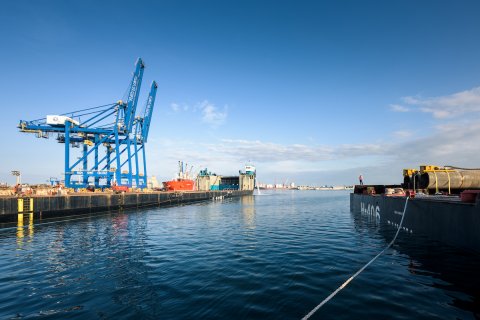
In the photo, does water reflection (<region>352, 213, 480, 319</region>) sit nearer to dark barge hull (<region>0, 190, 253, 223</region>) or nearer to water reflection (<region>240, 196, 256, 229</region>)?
water reflection (<region>240, 196, 256, 229</region>)

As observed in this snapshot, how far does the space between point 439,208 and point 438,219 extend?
0.92 m

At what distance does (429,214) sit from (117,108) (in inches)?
2801

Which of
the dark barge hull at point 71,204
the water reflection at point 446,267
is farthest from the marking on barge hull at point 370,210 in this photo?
the dark barge hull at point 71,204

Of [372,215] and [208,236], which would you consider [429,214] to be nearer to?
[372,215]

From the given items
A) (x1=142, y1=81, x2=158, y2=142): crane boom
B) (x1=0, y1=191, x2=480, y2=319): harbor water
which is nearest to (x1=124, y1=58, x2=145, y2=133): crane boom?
(x1=142, y1=81, x2=158, y2=142): crane boom

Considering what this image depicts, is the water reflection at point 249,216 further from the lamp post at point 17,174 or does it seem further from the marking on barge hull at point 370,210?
the lamp post at point 17,174

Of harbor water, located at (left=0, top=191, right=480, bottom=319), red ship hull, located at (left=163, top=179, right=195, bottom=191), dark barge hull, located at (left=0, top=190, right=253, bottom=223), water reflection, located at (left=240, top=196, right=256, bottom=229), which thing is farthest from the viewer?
red ship hull, located at (left=163, top=179, right=195, bottom=191)

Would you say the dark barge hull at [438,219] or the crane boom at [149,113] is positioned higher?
the crane boom at [149,113]

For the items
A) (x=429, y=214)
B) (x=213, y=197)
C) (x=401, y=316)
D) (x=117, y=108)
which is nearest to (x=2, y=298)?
(x=401, y=316)

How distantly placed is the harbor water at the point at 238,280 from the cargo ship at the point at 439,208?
35.8 inches

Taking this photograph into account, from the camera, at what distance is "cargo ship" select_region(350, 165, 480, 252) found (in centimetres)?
1309

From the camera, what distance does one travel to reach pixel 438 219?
16094 millimetres

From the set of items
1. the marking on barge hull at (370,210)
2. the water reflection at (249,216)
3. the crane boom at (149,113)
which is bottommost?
the water reflection at (249,216)

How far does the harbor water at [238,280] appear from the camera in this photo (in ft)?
25.6
